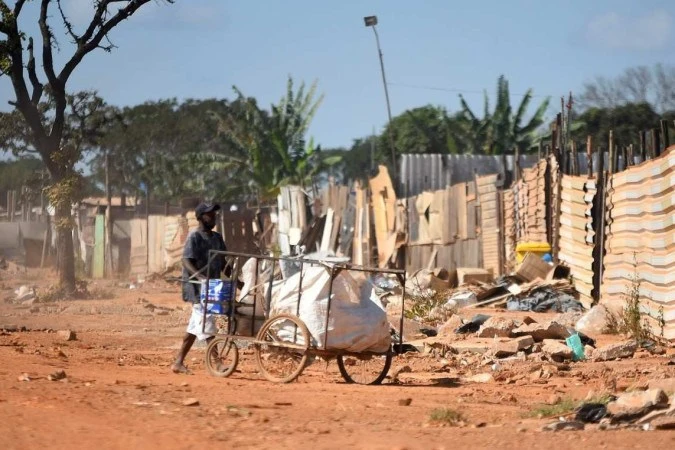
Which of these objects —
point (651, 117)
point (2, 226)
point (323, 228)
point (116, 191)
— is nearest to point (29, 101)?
point (323, 228)

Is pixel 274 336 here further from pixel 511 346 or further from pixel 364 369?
pixel 511 346

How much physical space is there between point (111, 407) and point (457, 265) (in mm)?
18002

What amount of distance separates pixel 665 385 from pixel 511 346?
3.94 meters

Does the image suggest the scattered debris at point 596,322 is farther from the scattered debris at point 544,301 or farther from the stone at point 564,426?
the stone at point 564,426

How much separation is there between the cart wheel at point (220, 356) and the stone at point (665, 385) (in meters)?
3.81

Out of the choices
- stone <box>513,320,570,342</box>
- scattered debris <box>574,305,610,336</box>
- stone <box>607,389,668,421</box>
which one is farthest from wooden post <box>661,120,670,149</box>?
stone <box>607,389,668,421</box>

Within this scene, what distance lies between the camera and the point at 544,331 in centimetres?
1340

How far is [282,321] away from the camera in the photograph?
10438mm

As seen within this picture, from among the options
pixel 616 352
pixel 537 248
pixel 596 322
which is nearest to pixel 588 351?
pixel 616 352

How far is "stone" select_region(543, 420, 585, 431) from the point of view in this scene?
7.20m

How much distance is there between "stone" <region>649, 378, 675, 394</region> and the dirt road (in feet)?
2.08

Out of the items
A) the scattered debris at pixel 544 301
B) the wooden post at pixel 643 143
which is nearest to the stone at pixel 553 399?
the wooden post at pixel 643 143

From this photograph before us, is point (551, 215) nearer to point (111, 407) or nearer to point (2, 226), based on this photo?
point (111, 407)

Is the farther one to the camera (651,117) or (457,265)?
(651,117)
